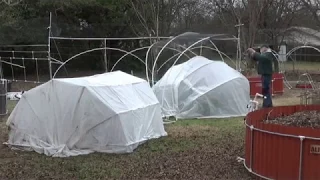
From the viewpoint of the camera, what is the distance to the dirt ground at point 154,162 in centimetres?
815

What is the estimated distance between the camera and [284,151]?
7117 mm

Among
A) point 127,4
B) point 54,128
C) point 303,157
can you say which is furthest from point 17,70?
point 303,157

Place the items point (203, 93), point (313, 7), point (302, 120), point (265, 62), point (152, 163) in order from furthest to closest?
point (313, 7)
point (203, 93)
point (265, 62)
point (152, 163)
point (302, 120)

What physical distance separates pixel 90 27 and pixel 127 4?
3.27 meters

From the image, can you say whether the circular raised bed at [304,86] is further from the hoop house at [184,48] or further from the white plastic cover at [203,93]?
the white plastic cover at [203,93]

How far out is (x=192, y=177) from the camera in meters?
7.96

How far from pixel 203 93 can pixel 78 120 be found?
20.8 feet

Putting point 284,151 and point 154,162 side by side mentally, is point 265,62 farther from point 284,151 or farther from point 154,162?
point 284,151

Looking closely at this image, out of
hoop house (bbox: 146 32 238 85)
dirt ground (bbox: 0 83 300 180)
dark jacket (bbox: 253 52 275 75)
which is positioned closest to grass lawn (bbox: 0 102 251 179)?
dirt ground (bbox: 0 83 300 180)

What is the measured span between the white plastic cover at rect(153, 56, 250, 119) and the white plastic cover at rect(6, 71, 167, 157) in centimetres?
458

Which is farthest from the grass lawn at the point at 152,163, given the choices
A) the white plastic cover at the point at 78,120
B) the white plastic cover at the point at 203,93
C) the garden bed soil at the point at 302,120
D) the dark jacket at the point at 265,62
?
the dark jacket at the point at 265,62

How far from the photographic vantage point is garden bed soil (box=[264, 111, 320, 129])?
7.71m

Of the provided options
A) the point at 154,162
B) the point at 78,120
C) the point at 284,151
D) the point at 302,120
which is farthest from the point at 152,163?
the point at 302,120

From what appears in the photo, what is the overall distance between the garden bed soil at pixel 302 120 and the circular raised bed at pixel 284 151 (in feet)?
1.82
